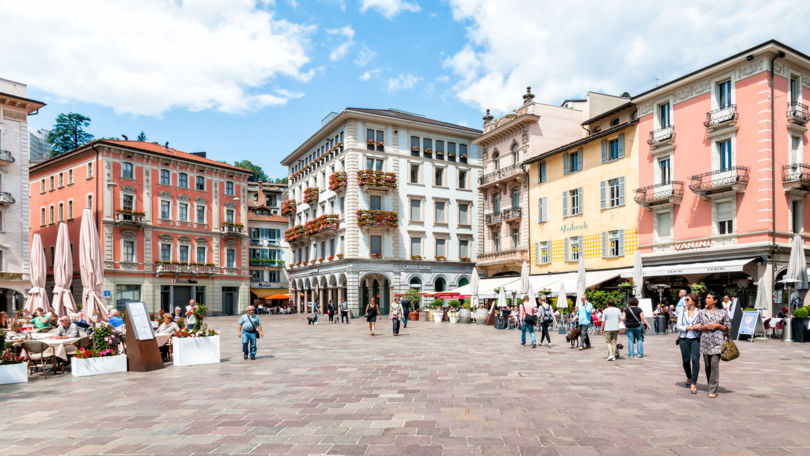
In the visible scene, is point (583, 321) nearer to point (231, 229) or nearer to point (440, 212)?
point (440, 212)

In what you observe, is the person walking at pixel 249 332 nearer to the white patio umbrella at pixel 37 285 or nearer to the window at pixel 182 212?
the white patio umbrella at pixel 37 285

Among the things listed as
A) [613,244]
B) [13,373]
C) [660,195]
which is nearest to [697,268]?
[660,195]

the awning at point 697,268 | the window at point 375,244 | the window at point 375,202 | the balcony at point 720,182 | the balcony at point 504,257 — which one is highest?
the window at point 375,202

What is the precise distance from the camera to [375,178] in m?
49.5

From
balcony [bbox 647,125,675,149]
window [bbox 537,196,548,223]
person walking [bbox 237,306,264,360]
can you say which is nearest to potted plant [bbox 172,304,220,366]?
person walking [bbox 237,306,264,360]

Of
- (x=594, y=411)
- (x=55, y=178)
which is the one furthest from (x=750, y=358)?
(x=55, y=178)

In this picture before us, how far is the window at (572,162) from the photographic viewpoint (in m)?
36.6

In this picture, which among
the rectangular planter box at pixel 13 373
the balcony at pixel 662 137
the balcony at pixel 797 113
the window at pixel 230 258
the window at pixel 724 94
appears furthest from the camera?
the window at pixel 230 258

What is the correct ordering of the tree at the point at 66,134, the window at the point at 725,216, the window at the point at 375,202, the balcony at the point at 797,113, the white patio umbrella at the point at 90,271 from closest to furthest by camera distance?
the white patio umbrella at the point at 90,271 < the balcony at the point at 797,113 < the window at the point at 725,216 < the window at the point at 375,202 < the tree at the point at 66,134

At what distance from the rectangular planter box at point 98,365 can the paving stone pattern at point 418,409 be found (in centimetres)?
34

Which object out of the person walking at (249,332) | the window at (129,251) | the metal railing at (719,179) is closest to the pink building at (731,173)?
the metal railing at (719,179)

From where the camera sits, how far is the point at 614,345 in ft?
49.3

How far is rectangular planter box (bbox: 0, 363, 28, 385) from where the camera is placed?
40.5 ft

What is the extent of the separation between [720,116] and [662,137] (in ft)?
10.7
